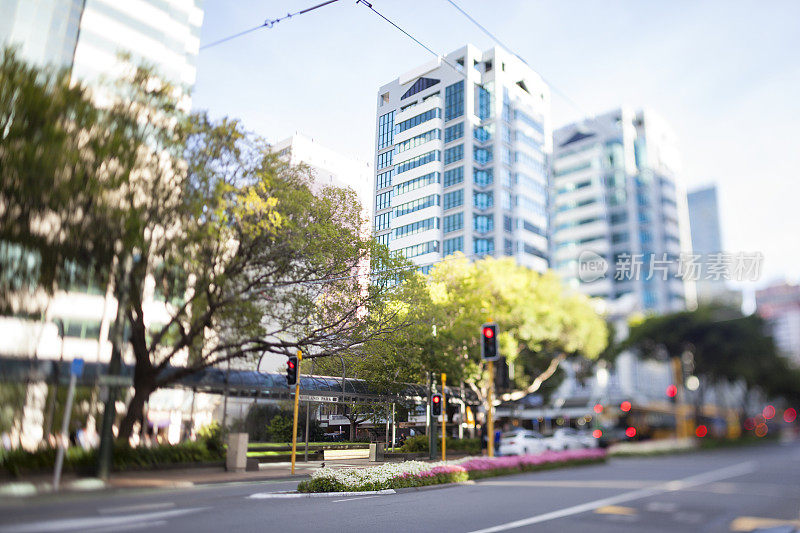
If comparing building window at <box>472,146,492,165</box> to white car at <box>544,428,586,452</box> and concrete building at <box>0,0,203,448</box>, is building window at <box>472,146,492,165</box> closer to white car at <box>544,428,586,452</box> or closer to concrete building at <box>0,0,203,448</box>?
concrete building at <box>0,0,203,448</box>

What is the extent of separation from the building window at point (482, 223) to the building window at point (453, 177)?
97cm

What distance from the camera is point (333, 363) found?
37.3ft

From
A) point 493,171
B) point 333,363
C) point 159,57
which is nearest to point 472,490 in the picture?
point 333,363

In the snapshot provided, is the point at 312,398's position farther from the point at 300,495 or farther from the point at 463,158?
the point at 463,158

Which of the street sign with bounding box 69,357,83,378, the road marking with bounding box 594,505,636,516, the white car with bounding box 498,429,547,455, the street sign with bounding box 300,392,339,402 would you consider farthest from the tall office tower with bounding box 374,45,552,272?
the white car with bounding box 498,429,547,455

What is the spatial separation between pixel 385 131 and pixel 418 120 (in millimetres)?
875

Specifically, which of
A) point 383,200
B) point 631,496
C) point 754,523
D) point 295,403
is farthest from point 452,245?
point 631,496

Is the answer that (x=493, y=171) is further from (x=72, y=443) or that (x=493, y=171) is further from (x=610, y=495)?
(x=72, y=443)

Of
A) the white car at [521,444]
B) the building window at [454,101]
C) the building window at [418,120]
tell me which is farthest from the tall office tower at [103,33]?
the white car at [521,444]

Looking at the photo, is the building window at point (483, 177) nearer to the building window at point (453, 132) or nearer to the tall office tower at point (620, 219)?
the building window at point (453, 132)

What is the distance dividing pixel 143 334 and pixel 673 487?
16.9 metres

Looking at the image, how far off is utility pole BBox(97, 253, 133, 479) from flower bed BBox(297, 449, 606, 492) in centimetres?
389

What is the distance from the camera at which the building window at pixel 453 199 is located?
12.9 m

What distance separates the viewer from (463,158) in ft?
43.2
